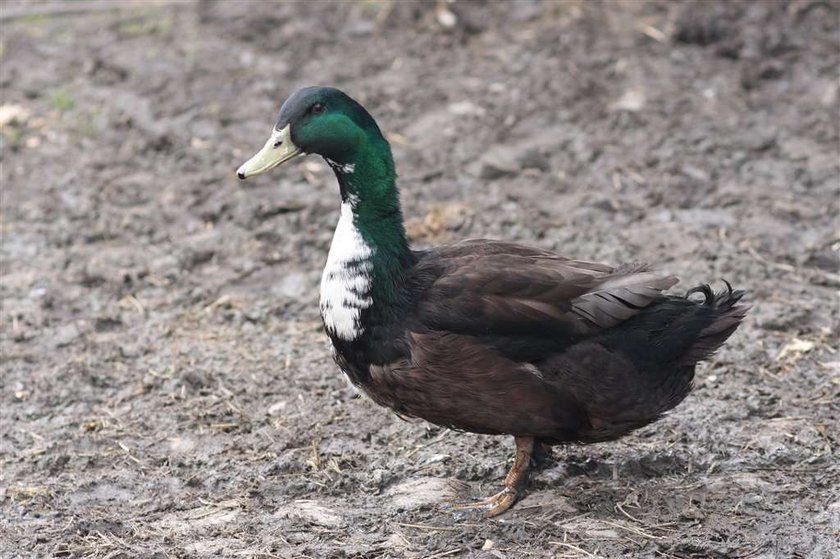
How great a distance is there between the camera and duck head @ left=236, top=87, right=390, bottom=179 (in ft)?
15.3

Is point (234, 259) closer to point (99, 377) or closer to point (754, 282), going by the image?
point (99, 377)

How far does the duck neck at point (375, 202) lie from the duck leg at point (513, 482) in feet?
2.59

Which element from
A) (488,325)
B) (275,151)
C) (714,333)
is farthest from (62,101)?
(714,333)

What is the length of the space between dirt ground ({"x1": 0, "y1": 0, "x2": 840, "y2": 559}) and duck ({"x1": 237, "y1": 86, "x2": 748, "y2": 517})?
1.29 feet

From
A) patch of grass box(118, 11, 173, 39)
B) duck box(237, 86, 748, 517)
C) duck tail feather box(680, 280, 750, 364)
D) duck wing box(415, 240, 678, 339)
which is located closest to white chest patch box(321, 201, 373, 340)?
duck box(237, 86, 748, 517)

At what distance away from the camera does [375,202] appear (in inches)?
187

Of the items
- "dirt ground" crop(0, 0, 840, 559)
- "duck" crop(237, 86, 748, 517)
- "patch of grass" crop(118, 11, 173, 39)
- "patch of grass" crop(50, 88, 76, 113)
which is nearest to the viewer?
"duck" crop(237, 86, 748, 517)

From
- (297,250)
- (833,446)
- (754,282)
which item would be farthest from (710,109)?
(833,446)

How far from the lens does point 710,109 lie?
8.09 meters

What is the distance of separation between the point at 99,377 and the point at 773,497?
3.00 metres

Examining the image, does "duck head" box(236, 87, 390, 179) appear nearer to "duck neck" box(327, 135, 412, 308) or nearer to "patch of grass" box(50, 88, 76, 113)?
"duck neck" box(327, 135, 412, 308)

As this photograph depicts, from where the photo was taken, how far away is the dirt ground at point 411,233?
15.1ft

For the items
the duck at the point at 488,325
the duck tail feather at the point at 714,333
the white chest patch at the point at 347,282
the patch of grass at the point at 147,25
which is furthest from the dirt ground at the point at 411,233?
the white chest patch at the point at 347,282

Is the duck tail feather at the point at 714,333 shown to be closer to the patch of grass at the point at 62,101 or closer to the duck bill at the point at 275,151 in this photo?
the duck bill at the point at 275,151
